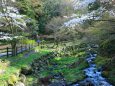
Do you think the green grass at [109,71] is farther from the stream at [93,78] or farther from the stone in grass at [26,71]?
the stone in grass at [26,71]

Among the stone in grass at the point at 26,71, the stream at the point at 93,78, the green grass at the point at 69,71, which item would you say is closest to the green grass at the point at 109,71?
the stream at the point at 93,78

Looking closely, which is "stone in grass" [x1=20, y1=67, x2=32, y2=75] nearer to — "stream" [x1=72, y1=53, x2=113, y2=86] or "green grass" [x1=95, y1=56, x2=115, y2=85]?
"stream" [x1=72, y1=53, x2=113, y2=86]

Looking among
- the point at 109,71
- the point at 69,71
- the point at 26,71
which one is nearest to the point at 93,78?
the point at 109,71

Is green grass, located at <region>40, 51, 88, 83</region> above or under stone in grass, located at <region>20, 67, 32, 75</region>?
under

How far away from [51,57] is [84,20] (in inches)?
842

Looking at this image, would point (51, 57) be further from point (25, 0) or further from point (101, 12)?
Result: point (101, 12)

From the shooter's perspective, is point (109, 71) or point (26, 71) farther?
point (109, 71)

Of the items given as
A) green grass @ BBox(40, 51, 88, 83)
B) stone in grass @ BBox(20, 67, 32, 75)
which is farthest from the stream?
stone in grass @ BBox(20, 67, 32, 75)

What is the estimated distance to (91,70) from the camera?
24828 millimetres

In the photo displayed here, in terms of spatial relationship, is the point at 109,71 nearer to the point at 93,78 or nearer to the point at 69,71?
the point at 93,78

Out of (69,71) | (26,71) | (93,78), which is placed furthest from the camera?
(69,71)

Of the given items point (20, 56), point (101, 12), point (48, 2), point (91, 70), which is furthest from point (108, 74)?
point (48, 2)

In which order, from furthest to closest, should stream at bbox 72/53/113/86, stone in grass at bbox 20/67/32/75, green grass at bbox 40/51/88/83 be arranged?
1. green grass at bbox 40/51/88/83
2. stone in grass at bbox 20/67/32/75
3. stream at bbox 72/53/113/86

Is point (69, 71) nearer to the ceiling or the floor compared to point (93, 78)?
nearer to the floor
